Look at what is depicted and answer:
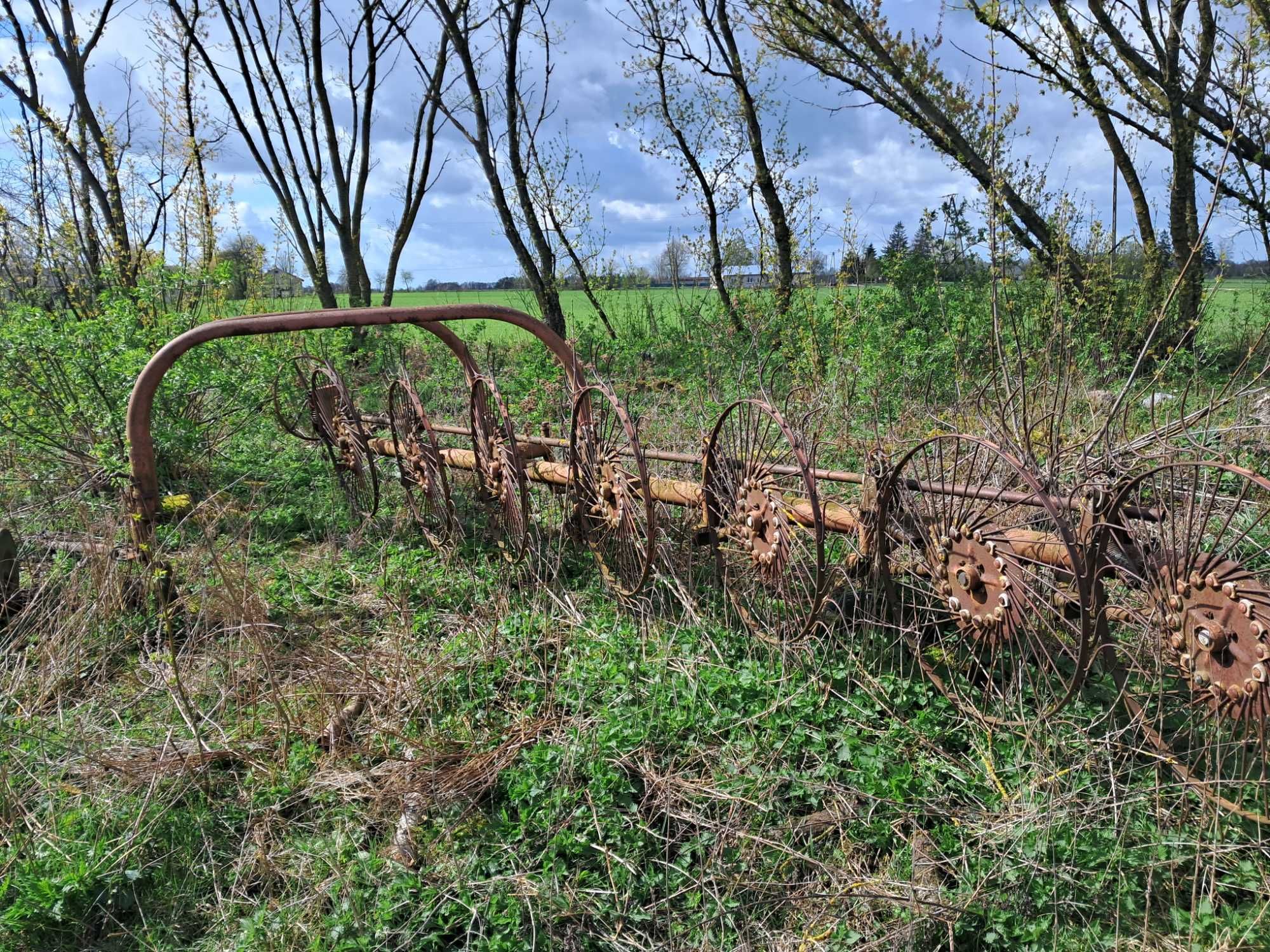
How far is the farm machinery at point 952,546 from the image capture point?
6.23 ft

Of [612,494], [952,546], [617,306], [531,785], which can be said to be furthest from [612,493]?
[617,306]

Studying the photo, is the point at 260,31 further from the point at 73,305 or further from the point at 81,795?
the point at 81,795

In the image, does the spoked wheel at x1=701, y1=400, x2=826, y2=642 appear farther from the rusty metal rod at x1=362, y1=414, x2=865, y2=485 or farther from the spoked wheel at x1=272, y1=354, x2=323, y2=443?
the spoked wheel at x1=272, y1=354, x2=323, y2=443

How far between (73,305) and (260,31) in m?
7.24

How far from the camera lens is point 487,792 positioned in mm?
2361

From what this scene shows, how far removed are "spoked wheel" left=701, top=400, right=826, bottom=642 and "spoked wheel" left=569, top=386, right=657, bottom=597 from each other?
0.87 ft

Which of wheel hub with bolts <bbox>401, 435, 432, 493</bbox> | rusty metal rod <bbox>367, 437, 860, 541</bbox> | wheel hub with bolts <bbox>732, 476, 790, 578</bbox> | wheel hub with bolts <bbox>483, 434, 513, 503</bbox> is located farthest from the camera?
wheel hub with bolts <bbox>401, 435, 432, 493</bbox>

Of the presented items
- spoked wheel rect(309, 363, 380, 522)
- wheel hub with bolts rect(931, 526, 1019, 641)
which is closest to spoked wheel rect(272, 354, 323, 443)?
spoked wheel rect(309, 363, 380, 522)

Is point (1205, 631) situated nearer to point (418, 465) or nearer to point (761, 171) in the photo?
point (418, 465)

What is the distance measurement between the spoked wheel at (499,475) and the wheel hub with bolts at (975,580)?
1.73 m

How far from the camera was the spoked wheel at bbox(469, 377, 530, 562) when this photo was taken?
3453 mm

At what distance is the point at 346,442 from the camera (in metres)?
4.73

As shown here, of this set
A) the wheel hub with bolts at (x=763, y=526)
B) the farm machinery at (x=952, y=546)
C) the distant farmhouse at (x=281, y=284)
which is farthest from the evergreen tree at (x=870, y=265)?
the distant farmhouse at (x=281, y=284)

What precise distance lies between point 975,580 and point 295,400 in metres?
5.62
